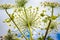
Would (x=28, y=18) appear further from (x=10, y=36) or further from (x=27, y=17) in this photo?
(x=10, y=36)

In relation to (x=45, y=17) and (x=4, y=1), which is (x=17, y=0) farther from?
(x=45, y=17)

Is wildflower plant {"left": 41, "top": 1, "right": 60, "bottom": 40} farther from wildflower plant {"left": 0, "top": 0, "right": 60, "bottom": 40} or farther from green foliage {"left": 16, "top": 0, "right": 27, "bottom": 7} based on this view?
green foliage {"left": 16, "top": 0, "right": 27, "bottom": 7}

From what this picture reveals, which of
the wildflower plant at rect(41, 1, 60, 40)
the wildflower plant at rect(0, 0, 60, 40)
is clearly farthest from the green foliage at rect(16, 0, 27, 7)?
the wildflower plant at rect(41, 1, 60, 40)

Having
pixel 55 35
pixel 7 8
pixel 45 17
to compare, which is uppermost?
pixel 7 8

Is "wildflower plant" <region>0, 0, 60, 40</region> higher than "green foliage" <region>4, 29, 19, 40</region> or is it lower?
higher

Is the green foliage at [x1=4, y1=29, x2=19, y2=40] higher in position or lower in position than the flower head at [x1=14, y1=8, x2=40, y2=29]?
lower

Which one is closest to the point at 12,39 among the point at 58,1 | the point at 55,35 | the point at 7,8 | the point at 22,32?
the point at 22,32

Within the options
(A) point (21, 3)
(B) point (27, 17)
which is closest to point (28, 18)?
(B) point (27, 17)

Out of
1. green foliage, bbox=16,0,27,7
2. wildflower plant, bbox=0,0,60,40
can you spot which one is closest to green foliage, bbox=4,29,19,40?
wildflower plant, bbox=0,0,60,40

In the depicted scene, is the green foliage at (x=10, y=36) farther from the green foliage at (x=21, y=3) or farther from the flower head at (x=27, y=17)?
the green foliage at (x=21, y=3)

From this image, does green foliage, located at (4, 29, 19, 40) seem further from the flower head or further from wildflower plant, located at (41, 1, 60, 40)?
wildflower plant, located at (41, 1, 60, 40)

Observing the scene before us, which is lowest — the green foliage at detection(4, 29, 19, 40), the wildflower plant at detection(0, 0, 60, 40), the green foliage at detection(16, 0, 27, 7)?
the green foliage at detection(4, 29, 19, 40)
